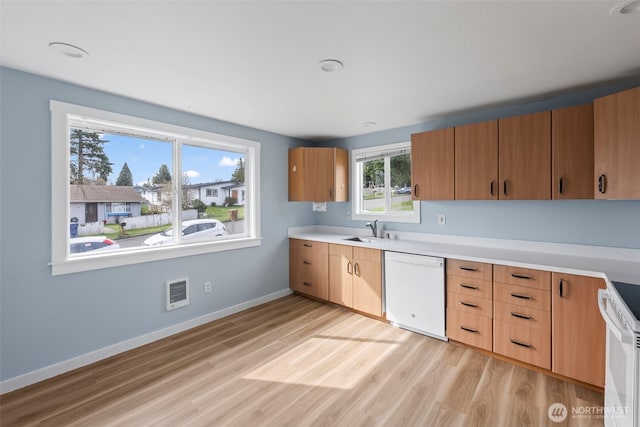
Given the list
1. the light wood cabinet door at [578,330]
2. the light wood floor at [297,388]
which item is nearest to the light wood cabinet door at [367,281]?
the light wood floor at [297,388]

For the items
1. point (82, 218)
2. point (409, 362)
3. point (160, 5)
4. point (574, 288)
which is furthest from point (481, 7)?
point (82, 218)

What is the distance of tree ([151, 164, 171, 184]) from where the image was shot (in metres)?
3.02

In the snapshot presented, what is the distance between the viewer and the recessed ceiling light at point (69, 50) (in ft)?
5.78

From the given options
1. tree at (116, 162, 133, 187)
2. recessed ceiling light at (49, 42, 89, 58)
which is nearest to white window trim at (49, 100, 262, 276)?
tree at (116, 162, 133, 187)

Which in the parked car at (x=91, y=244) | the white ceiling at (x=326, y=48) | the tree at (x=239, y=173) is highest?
the white ceiling at (x=326, y=48)

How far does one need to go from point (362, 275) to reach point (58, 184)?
9.74ft

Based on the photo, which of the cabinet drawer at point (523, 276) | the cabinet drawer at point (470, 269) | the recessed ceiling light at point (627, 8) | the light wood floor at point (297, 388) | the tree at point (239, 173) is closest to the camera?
the recessed ceiling light at point (627, 8)

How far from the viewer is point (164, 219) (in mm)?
3105

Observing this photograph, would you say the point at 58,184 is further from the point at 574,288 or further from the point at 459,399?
the point at 574,288

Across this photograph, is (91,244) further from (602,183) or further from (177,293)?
(602,183)

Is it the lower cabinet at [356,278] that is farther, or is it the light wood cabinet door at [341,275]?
the light wood cabinet door at [341,275]

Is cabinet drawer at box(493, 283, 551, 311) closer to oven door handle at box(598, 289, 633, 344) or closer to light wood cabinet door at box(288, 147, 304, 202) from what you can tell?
oven door handle at box(598, 289, 633, 344)

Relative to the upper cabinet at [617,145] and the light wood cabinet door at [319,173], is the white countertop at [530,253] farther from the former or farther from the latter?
the light wood cabinet door at [319,173]

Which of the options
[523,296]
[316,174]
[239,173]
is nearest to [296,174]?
[316,174]
